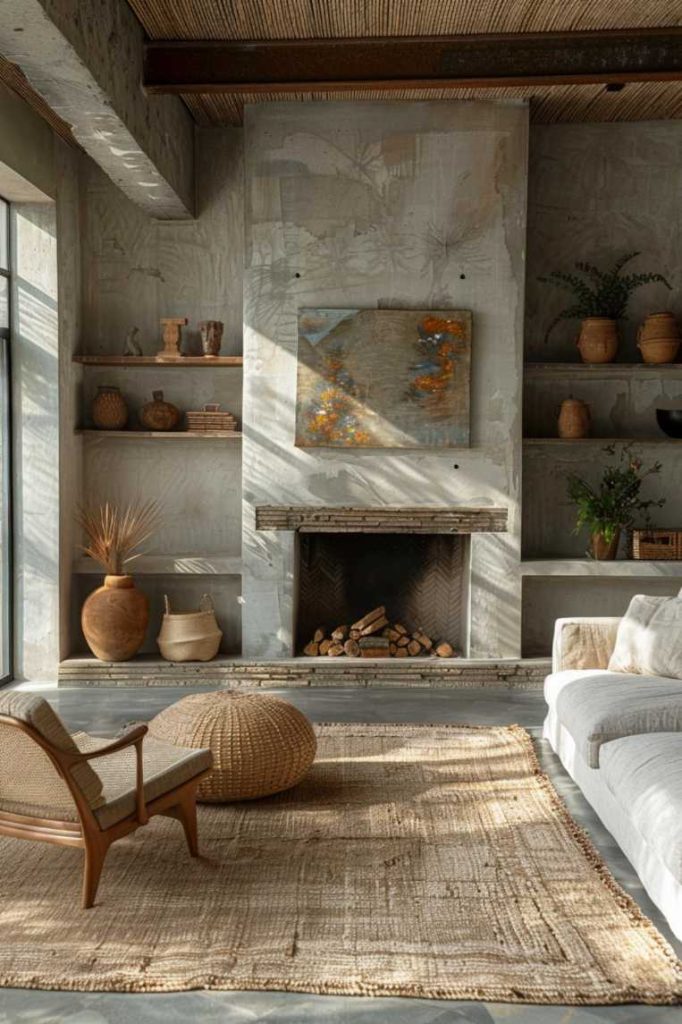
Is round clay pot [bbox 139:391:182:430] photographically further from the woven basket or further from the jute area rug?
the jute area rug

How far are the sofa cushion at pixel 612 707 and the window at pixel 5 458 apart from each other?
11.9ft

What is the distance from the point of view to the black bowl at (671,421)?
6910 mm

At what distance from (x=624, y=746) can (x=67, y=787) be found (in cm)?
200

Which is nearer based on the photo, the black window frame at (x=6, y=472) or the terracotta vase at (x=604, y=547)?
the black window frame at (x=6, y=472)

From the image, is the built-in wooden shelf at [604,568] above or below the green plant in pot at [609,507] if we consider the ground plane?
below

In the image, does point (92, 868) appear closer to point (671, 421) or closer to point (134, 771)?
point (134, 771)

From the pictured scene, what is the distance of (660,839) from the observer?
10.7 ft

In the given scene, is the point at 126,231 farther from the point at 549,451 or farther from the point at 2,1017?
the point at 2,1017

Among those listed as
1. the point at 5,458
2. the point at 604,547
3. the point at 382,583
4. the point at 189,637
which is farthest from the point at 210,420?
the point at 604,547

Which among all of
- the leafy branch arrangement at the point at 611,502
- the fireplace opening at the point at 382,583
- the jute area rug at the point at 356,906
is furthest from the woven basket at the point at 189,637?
the leafy branch arrangement at the point at 611,502

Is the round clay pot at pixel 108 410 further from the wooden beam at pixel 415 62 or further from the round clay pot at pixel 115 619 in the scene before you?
the wooden beam at pixel 415 62

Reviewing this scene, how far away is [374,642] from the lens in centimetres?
699

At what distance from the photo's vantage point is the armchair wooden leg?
3.43 m

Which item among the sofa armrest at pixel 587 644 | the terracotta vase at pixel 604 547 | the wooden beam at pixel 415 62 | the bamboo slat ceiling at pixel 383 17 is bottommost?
the sofa armrest at pixel 587 644
